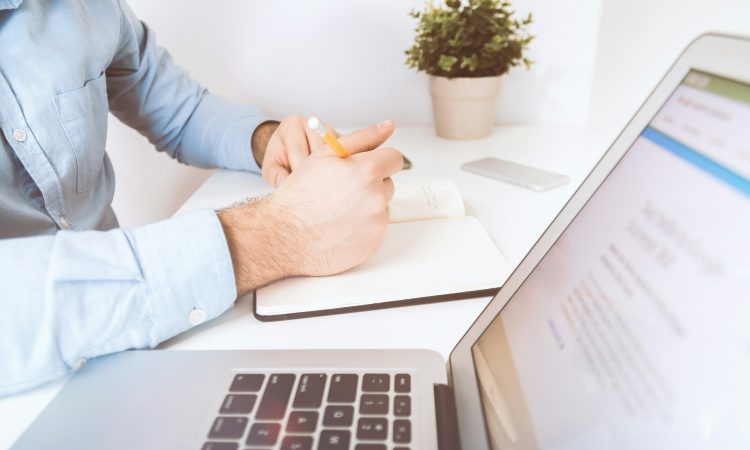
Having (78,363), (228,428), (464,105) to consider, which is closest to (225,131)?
(464,105)

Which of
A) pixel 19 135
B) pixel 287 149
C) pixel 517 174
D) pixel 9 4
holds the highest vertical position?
pixel 9 4

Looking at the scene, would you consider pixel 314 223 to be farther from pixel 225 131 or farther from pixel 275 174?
pixel 225 131

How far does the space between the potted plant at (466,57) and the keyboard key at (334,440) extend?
0.72m

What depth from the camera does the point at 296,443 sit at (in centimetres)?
29

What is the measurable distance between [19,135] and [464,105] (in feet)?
2.23

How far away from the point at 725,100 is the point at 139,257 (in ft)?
1.37

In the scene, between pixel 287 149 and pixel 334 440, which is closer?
pixel 334 440

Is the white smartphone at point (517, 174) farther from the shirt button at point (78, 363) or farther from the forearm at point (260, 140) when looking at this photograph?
the shirt button at point (78, 363)

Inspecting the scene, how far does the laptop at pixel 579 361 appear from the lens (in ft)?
0.67

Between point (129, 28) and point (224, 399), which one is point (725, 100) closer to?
point (224, 399)

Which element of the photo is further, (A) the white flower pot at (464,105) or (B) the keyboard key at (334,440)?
(A) the white flower pot at (464,105)

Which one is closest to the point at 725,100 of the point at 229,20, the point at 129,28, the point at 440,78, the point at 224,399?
the point at 224,399

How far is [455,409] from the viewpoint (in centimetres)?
32

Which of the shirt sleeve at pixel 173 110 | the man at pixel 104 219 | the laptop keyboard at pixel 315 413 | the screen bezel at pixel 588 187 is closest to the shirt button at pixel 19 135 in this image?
the man at pixel 104 219
